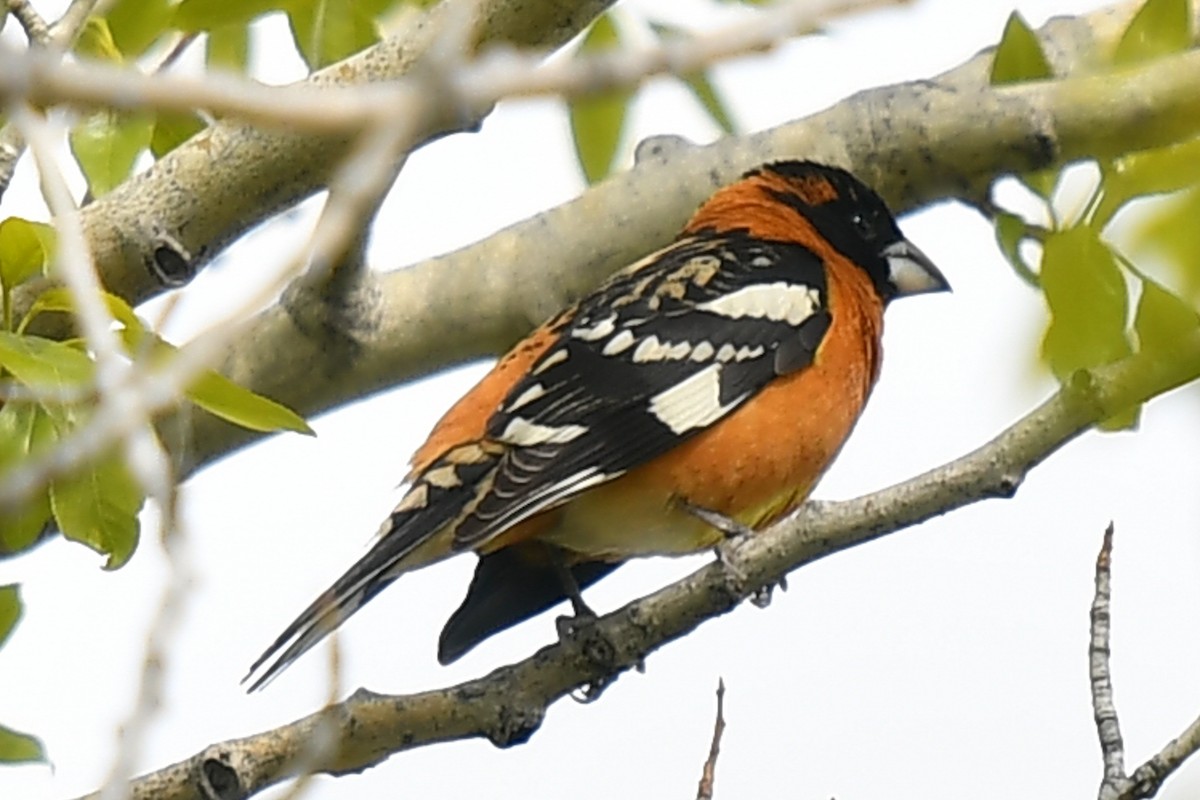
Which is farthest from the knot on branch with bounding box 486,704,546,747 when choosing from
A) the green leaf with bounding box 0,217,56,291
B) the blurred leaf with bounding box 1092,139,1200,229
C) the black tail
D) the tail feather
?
the blurred leaf with bounding box 1092,139,1200,229

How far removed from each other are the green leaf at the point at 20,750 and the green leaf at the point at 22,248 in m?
0.62

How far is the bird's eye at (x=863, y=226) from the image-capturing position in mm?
4621

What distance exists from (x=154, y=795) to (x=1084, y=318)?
4.88 feet

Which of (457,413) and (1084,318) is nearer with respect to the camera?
(1084,318)

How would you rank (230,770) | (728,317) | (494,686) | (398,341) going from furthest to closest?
(728,317)
(398,341)
(494,686)
(230,770)

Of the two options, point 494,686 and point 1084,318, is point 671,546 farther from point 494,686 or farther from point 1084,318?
point 1084,318

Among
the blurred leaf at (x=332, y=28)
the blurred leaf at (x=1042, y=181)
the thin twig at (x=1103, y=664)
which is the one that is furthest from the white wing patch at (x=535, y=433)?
the thin twig at (x=1103, y=664)

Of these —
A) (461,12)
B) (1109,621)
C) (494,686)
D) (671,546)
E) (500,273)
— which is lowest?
(461,12)

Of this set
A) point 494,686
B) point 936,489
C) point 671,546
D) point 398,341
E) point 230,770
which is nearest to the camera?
point 936,489

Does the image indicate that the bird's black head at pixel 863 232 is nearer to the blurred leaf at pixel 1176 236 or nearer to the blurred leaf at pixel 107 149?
the blurred leaf at pixel 107 149

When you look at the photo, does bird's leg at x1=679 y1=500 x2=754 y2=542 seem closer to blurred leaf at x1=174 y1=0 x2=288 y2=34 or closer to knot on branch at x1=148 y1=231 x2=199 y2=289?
knot on branch at x1=148 y1=231 x2=199 y2=289

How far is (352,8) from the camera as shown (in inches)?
126

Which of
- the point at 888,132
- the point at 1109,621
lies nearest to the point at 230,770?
the point at 1109,621

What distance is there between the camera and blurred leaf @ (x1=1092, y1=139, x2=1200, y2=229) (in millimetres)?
2312
